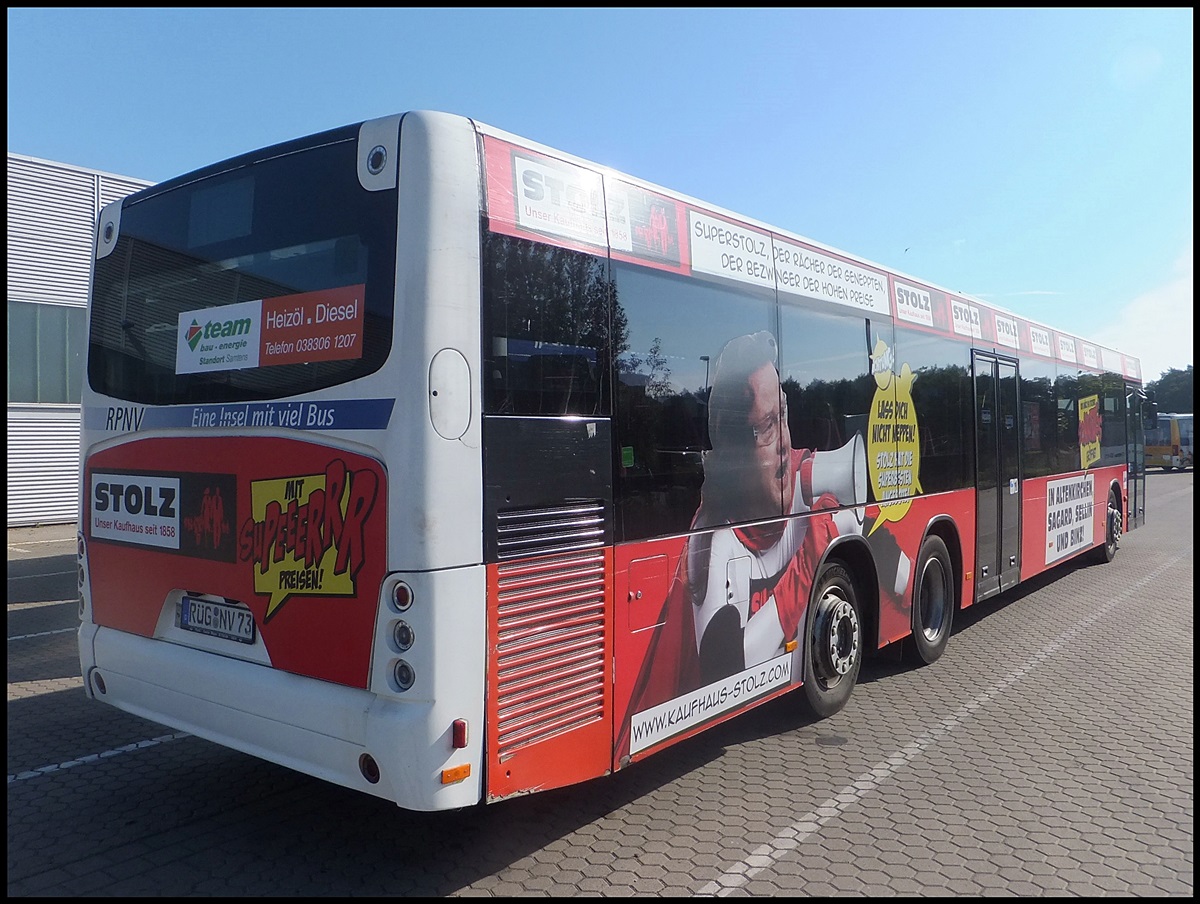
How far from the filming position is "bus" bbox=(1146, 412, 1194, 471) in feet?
158

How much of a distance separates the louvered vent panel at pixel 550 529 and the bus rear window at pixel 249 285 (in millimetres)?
875

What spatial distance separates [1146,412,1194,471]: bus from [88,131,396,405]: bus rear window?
5322 centimetres

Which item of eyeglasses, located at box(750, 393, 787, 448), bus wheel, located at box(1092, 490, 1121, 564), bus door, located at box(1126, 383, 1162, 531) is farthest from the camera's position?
bus door, located at box(1126, 383, 1162, 531)

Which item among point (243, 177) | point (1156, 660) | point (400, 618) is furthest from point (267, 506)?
point (1156, 660)

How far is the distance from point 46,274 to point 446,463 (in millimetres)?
19366

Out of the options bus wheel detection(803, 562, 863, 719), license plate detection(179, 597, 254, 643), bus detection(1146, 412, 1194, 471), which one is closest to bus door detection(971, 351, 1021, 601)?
bus wheel detection(803, 562, 863, 719)

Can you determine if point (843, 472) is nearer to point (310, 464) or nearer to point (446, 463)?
point (446, 463)

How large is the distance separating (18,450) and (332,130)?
60.4ft

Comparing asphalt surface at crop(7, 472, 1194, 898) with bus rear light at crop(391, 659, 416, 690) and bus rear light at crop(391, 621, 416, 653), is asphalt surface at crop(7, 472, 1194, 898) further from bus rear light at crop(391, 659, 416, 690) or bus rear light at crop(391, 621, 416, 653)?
bus rear light at crop(391, 621, 416, 653)

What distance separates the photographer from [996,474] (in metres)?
9.10

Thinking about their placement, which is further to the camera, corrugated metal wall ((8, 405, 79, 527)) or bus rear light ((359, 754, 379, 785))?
corrugated metal wall ((8, 405, 79, 527))

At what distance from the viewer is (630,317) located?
181 inches

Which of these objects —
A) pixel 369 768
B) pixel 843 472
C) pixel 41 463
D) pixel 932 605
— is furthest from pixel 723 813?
pixel 41 463

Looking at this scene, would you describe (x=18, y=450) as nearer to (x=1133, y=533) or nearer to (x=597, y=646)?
(x=597, y=646)
